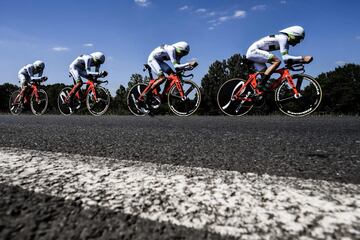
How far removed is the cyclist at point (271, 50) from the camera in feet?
22.3

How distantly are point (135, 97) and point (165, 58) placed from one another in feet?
5.49

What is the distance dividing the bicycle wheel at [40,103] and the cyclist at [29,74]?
53cm

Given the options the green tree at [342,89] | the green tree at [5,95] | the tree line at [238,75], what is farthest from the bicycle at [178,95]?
the green tree at [5,95]

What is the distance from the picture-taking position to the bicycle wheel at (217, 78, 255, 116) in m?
7.55

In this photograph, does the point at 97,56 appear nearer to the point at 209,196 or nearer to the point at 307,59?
the point at 307,59

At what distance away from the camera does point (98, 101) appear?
414 inches

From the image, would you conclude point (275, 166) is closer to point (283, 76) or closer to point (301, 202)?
point (301, 202)

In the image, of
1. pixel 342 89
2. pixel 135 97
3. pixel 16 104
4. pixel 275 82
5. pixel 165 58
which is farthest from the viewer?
pixel 342 89

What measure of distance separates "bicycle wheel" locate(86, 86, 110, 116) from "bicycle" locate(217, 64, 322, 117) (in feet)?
14.9

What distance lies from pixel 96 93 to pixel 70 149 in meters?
9.19

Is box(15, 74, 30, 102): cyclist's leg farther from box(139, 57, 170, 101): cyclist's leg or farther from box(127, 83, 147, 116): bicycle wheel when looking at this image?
box(139, 57, 170, 101): cyclist's leg

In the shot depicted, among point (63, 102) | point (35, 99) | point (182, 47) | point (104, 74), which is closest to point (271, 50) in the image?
point (182, 47)

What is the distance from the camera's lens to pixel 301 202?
674mm

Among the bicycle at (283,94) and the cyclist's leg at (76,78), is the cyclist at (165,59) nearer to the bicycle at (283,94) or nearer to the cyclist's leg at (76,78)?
the bicycle at (283,94)
